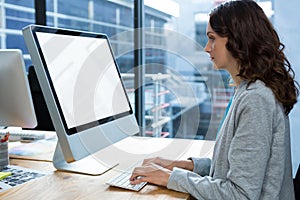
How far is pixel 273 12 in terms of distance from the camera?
2457mm

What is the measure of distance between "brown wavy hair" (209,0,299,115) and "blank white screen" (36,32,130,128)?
547 millimetres

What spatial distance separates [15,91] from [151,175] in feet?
2.22

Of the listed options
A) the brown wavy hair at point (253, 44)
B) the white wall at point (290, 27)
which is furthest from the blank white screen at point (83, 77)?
the white wall at point (290, 27)

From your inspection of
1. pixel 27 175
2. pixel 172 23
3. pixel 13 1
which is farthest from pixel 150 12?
pixel 27 175

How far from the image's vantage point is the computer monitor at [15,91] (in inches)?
52.1

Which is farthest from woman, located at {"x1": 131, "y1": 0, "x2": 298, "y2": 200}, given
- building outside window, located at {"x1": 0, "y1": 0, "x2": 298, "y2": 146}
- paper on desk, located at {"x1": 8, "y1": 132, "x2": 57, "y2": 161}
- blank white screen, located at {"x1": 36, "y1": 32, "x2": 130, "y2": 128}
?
building outside window, located at {"x1": 0, "y1": 0, "x2": 298, "y2": 146}

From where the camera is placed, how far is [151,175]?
42.5 inches

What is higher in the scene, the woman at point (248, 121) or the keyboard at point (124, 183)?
the woman at point (248, 121)

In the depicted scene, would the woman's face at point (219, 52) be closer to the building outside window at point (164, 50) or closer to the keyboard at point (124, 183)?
the keyboard at point (124, 183)

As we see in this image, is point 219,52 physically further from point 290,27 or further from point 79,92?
point 290,27

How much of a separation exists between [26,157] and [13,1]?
6.88ft

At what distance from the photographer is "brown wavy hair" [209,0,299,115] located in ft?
3.33

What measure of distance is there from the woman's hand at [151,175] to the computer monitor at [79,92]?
0.18m

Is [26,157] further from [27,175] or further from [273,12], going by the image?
[273,12]
